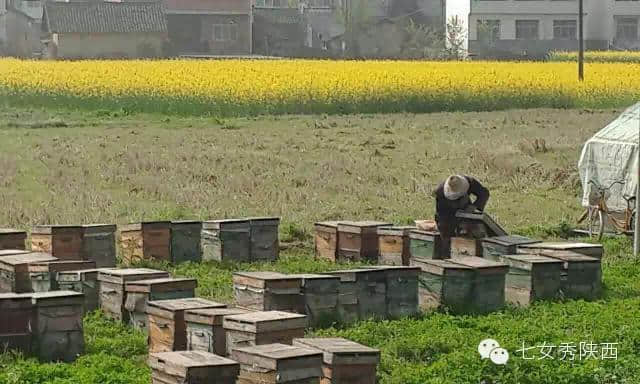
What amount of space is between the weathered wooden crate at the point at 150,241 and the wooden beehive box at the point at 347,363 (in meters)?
5.38

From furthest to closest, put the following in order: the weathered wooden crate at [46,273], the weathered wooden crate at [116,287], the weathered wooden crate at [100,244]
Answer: the weathered wooden crate at [100,244], the weathered wooden crate at [46,273], the weathered wooden crate at [116,287]

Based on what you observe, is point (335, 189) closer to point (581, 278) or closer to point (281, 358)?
point (581, 278)

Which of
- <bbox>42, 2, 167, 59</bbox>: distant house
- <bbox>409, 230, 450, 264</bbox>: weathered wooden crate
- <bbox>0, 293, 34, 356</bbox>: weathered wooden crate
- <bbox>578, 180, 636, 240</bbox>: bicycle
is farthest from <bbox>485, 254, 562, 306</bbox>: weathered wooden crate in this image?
<bbox>42, 2, 167, 59</bbox>: distant house

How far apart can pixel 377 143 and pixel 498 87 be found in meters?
13.9

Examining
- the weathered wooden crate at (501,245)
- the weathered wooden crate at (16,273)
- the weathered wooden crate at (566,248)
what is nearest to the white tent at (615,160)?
the weathered wooden crate at (566,248)

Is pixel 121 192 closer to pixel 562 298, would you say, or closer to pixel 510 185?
pixel 510 185

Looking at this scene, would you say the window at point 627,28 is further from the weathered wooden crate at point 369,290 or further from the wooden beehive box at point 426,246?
the weathered wooden crate at point 369,290

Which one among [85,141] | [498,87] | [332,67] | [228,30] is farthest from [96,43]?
[85,141]

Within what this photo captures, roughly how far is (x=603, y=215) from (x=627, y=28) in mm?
63405

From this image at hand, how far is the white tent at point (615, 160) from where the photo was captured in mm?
15258

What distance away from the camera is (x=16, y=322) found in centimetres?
916

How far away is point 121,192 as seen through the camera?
61.8 feet

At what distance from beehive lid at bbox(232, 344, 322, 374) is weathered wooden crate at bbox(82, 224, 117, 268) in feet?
17.8

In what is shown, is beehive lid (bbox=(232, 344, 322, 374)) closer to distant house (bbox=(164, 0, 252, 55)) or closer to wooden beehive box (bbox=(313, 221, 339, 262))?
wooden beehive box (bbox=(313, 221, 339, 262))
